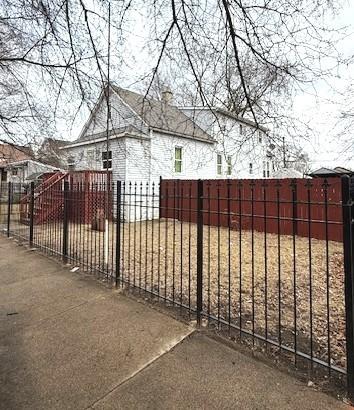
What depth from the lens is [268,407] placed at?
1.97 m

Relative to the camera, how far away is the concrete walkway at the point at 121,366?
2.05 meters

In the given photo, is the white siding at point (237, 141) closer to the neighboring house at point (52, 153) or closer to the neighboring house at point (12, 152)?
the neighboring house at point (52, 153)

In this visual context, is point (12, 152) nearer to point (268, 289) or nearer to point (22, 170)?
point (268, 289)

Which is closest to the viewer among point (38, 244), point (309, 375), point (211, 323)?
point (309, 375)

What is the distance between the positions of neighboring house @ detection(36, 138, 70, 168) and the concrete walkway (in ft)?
31.1

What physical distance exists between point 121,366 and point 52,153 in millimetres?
14033

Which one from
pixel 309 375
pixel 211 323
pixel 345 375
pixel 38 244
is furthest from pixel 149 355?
pixel 38 244

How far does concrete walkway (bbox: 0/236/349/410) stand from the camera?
6.74 feet

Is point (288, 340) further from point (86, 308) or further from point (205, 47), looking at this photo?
point (205, 47)

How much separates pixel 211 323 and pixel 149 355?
0.93 meters

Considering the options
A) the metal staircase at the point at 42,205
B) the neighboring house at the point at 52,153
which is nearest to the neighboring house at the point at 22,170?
the neighboring house at the point at 52,153

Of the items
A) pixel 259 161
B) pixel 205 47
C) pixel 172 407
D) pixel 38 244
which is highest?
pixel 205 47

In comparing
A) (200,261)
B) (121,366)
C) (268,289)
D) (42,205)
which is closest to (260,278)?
(268,289)

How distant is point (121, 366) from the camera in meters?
2.45
